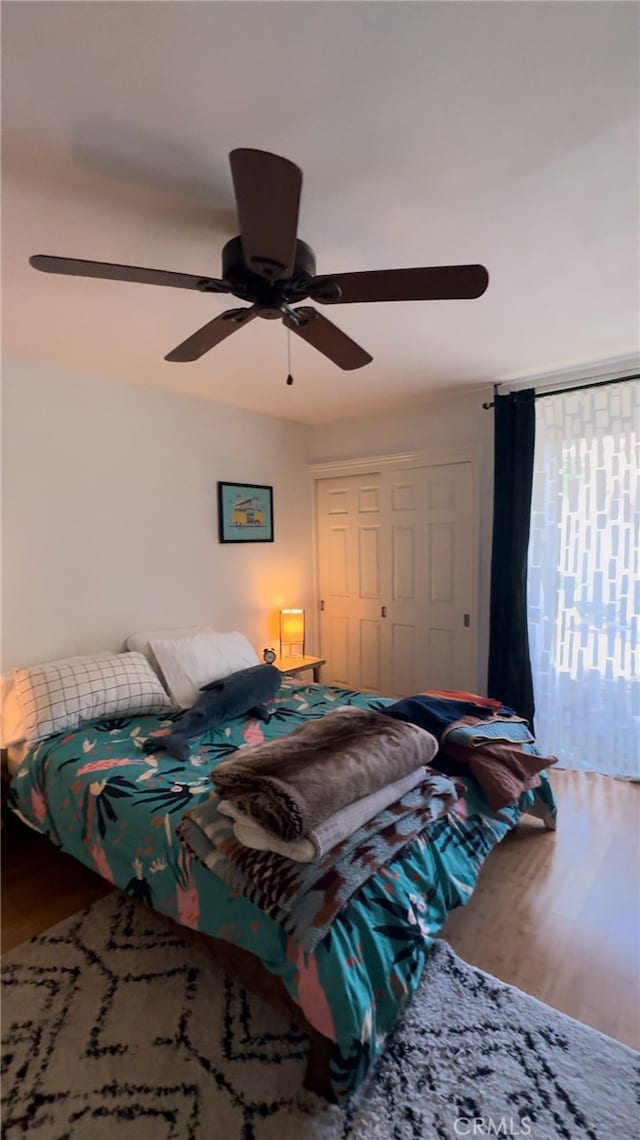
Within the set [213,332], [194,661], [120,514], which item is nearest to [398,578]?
[194,661]

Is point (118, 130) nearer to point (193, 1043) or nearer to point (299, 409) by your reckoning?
point (193, 1043)

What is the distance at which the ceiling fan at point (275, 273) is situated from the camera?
3.46ft

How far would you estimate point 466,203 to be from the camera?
1522mm

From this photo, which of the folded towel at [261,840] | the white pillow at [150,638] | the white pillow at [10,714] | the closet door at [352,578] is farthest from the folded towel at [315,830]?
the closet door at [352,578]

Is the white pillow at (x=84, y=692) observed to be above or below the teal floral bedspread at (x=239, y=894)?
above

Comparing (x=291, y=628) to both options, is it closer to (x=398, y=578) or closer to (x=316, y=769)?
(x=398, y=578)

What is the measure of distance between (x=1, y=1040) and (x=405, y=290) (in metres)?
2.45

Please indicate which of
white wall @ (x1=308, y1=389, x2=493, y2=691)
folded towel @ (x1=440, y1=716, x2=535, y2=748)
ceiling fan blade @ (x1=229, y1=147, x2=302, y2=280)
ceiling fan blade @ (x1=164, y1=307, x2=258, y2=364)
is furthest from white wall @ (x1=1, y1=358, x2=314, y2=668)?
folded towel @ (x1=440, y1=716, x2=535, y2=748)

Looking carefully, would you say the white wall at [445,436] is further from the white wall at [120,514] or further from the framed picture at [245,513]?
the framed picture at [245,513]

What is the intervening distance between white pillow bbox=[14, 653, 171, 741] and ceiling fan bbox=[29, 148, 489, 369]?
1.73 m

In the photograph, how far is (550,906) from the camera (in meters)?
2.00

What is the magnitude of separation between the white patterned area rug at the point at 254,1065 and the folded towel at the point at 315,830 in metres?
0.63

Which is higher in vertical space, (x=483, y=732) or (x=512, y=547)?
(x=512, y=547)

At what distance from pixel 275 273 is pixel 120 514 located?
6.84 feet
